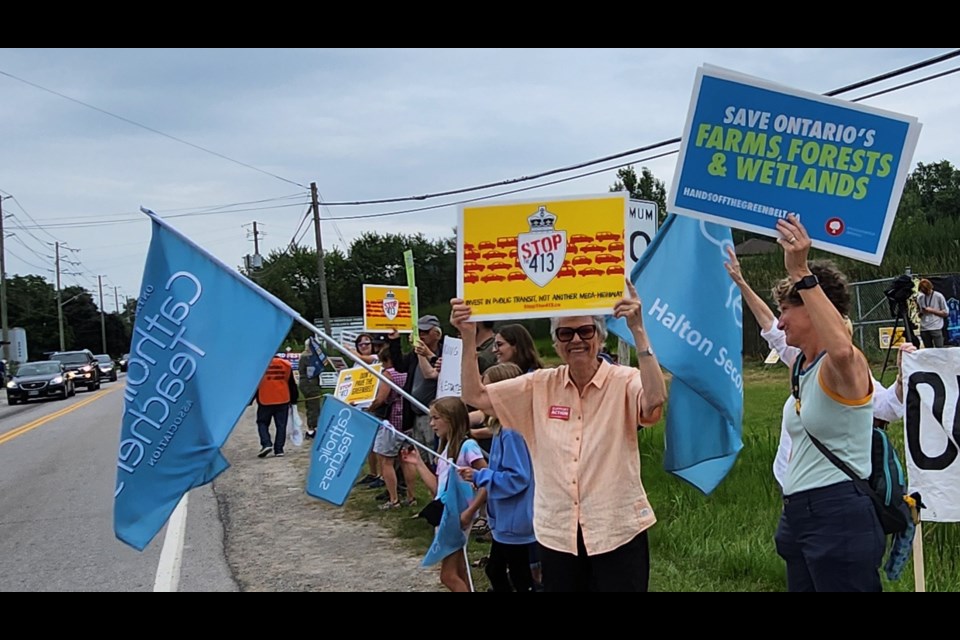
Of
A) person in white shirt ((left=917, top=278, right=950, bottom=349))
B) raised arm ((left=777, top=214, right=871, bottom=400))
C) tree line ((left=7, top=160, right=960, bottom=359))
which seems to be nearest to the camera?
raised arm ((left=777, top=214, right=871, bottom=400))

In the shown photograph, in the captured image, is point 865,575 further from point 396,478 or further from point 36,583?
point 396,478

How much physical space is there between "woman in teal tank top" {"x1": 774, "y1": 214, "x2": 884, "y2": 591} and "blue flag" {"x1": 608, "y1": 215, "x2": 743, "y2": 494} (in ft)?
2.64

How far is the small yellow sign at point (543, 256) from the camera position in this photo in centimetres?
338

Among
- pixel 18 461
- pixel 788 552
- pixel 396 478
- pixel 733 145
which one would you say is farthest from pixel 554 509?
pixel 18 461

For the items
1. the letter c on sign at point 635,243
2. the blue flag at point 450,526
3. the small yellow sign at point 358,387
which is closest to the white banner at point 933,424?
the blue flag at point 450,526

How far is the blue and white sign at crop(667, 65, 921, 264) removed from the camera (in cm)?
314

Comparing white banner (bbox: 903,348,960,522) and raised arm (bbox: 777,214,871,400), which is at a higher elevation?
raised arm (bbox: 777,214,871,400)

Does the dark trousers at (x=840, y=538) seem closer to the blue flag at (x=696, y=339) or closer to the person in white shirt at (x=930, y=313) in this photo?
the blue flag at (x=696, y=339)

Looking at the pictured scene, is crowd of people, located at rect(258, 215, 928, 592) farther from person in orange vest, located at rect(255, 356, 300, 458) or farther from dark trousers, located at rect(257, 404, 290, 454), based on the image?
dark trousers, located at rect(257, 404, 290, 454)

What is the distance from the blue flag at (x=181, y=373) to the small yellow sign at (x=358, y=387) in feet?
15.0

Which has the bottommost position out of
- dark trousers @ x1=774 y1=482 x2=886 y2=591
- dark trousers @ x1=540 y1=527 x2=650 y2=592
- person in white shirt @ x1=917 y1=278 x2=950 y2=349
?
dark trousers @ x1=540 y1=527 x2=650 y2=592

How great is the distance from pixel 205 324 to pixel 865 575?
3167mm

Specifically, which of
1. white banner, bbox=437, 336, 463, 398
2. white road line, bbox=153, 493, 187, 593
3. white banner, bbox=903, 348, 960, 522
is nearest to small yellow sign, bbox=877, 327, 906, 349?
white banner, bbox=903, 348, 960, 522

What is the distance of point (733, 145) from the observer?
3.35 m
